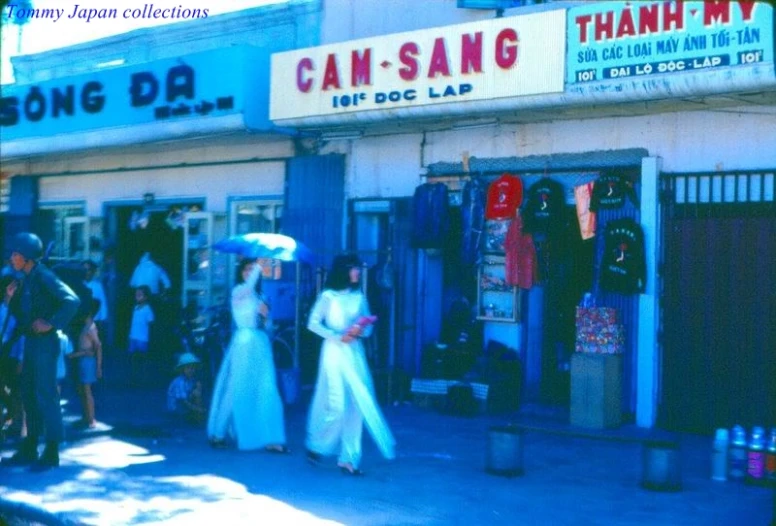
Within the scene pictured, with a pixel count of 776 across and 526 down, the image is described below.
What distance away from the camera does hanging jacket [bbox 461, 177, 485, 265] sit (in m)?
12.0

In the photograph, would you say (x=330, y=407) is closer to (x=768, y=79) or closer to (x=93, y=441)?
(x=93, y=441)

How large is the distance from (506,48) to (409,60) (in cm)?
128

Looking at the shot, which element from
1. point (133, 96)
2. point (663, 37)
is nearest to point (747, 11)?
point (663, 37)

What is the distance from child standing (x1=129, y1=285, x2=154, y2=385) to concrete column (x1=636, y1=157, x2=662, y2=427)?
22.7 feet

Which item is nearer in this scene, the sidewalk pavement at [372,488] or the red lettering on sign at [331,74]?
the sidewalk pavement at [372,488]

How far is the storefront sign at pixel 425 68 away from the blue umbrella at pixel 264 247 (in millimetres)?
2165

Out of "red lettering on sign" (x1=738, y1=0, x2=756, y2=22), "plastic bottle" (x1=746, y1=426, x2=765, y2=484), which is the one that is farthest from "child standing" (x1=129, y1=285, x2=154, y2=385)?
"red lettering on sign" (x1=738, y1=0, x2=756, y2=22)

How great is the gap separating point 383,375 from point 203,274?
15.0 feet

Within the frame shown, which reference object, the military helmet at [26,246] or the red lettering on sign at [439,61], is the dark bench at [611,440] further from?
the red lettering on sign at [439,61]

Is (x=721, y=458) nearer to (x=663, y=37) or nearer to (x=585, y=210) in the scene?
(x=585, y=210)

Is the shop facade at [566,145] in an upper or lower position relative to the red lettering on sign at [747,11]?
lower

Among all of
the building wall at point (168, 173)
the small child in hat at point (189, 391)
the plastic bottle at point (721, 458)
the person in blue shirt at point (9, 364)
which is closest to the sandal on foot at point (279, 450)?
the small child in hat at point (189, 391)

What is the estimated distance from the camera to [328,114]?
12.3 m

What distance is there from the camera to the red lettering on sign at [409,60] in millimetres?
11391
